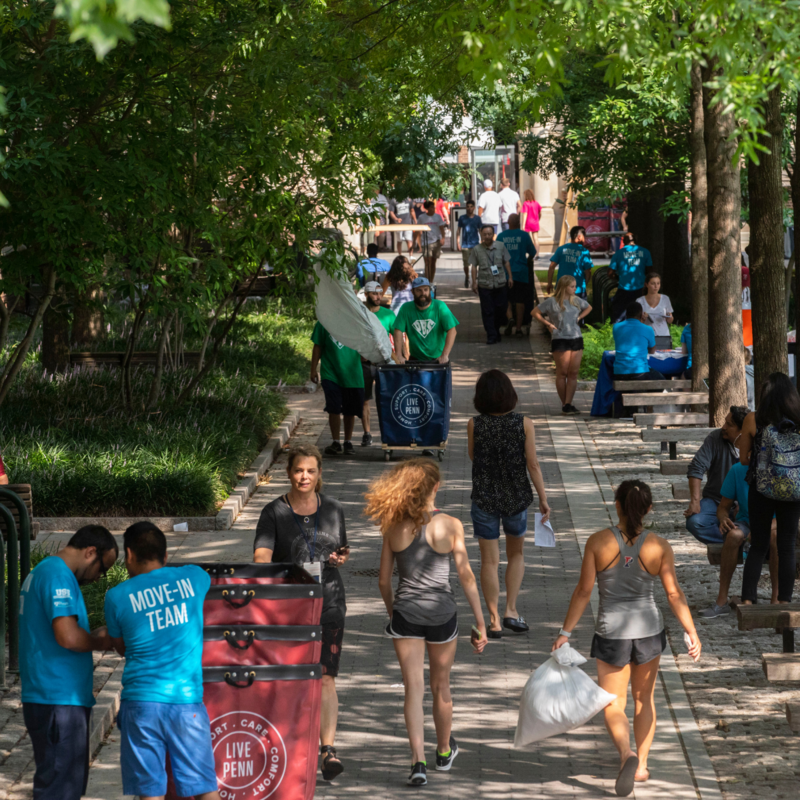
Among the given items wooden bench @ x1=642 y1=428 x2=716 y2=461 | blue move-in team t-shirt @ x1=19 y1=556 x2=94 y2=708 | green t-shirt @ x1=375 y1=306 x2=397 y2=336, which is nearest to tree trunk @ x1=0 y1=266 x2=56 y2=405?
green t-shirt @ x1=375 y1=306 x2=397 y2=336

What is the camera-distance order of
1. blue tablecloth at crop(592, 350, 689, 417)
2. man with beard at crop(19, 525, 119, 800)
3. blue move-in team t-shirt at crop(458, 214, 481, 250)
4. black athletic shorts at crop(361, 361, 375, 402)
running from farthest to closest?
blue move-in team t-shirt at crop(458, 214, 481, 250) → blue tablecloth at crop(592, 350, 689, 417) → black athletic shorts at crop(361, 361, 375, 402) → man with beard at crop(19, 525, 119, 800)

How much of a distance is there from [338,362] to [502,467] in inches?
201

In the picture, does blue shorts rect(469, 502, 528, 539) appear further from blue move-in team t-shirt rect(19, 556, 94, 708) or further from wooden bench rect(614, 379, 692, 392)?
wooden bench rect(614, 379, 692, 392)

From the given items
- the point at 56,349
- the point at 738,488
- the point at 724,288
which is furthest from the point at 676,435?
the point at 56,349

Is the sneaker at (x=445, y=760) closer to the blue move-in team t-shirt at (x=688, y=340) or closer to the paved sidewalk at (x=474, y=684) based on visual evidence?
the paved sidewalk at (x=474, y=684)

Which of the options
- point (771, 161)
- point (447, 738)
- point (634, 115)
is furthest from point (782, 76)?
point (634, 115)

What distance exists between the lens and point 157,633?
4590 mm

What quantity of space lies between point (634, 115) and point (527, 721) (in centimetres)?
1282

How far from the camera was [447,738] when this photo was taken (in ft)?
18.8

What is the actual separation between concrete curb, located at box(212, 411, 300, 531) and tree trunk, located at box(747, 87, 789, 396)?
4526 millimetres

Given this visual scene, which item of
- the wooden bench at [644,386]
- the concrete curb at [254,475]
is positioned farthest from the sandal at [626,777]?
the wooden bench at [644,386]

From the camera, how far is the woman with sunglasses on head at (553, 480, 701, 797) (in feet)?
18.4

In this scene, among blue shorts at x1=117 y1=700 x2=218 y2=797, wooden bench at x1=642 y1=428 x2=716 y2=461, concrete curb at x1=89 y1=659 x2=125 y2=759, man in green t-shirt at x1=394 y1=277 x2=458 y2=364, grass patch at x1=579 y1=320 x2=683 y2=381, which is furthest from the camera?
grass patch at x1=579 y1=320 x2=683 y2=381

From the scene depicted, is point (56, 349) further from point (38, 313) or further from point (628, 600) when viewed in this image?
point (628, 600)
